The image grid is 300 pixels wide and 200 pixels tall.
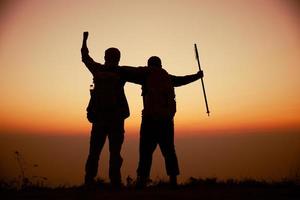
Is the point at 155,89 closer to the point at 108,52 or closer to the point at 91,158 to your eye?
the point at 108,52

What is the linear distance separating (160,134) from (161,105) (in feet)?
1.91

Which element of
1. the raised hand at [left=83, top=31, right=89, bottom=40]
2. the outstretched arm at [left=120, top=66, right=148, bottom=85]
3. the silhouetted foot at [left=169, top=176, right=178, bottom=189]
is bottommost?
the silhouetted foot at [left=169, top=176, right=178, bottom=189]

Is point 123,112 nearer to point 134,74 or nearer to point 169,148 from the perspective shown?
point 134,74

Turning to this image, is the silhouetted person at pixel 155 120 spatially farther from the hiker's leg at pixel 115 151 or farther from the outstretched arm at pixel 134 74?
the hiker's leg at pixel 115 151

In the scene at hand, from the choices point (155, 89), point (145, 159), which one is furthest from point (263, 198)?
point (155, 89)

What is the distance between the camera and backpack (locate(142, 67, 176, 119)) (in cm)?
758

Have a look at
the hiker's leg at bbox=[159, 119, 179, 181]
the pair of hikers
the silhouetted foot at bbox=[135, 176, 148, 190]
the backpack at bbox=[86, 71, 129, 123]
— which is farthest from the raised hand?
the silhouetted foot at bbox=[135, 176, 148, 190]

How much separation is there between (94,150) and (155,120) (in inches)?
53.6

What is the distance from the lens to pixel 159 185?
8.40 m

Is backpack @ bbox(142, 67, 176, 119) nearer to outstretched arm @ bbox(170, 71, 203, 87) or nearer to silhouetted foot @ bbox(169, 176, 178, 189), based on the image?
outstretched arm @ bbox(170, 71, 203, 87)

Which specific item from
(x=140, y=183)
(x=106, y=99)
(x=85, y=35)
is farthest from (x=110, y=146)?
(x=85, y=35)

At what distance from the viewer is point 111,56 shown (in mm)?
7262

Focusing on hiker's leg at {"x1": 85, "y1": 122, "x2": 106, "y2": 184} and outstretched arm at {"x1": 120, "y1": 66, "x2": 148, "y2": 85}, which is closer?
hiker's leg at {"x1": 85, "y1": 122, "x2": 106, "y2": 184}

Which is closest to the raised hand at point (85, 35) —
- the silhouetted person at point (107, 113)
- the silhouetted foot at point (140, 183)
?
the silhouetted person at point (107, 113)
